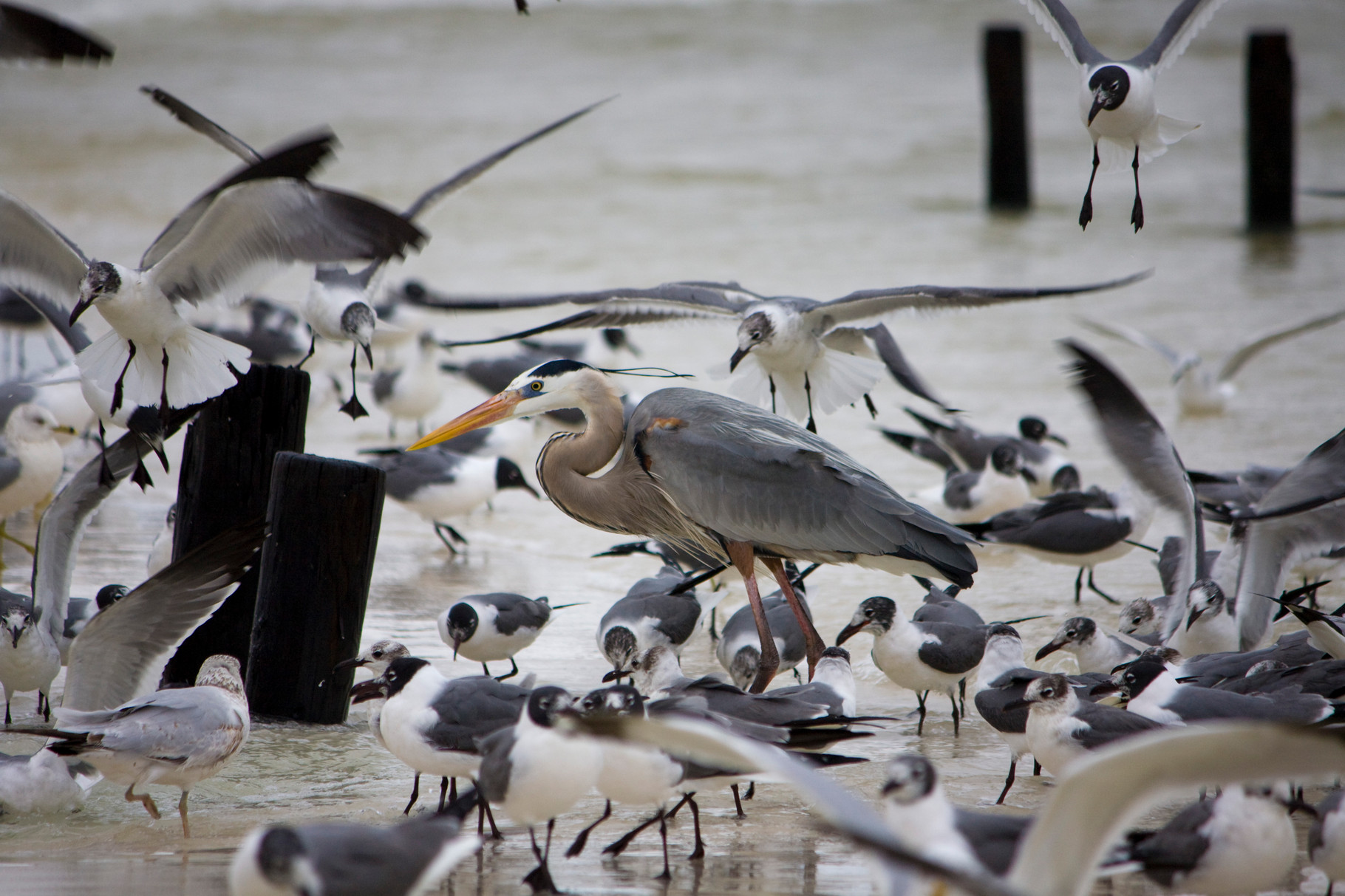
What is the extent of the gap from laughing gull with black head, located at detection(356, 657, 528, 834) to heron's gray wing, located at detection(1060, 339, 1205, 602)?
2.95 metres

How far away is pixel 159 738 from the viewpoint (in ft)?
14.2

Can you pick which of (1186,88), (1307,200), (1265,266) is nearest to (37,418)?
(1265,266)

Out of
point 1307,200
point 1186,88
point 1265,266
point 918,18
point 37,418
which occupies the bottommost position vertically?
point 37,418

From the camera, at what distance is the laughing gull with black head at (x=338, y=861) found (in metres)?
3.17

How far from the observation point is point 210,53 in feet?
124

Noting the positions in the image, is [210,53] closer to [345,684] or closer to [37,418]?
[37,418]

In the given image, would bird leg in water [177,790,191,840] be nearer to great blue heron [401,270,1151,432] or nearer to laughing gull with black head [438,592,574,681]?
laughing gull with black head [438,592,574,681]

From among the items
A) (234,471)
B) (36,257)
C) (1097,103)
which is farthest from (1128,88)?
(36,257)

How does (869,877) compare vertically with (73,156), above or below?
below

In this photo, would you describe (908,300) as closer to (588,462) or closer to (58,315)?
(588,462)

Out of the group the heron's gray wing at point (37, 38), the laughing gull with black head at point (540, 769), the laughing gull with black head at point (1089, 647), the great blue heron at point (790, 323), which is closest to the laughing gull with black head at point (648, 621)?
the laughing gull with black head at point (1089, 647)

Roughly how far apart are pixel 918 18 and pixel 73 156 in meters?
22.8

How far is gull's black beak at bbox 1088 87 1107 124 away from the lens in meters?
5.41

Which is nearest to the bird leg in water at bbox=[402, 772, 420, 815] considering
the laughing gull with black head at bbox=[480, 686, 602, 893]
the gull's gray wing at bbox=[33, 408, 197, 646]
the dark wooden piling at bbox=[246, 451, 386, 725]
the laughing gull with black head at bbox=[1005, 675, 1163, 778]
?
the laughing gull with black head at bbox=[480, 686, 602, 893]
